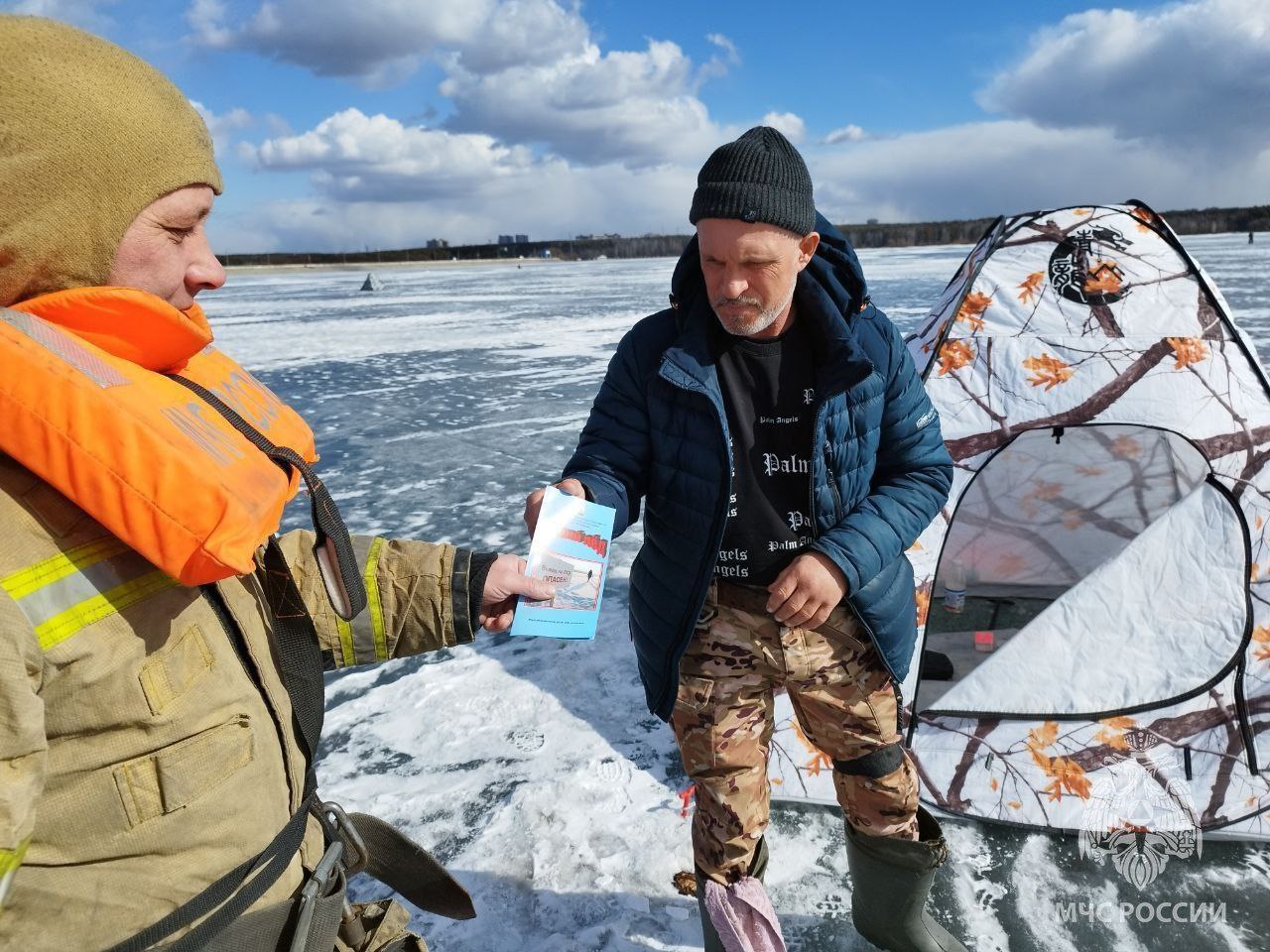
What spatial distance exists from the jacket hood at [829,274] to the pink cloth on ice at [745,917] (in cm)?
130

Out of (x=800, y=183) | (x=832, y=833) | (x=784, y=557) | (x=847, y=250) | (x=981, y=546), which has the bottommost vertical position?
(x=832, y=833)

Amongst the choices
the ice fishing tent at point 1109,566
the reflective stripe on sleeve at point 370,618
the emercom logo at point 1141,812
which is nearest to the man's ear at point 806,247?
the reflective stripe on sleeve at point 370,618

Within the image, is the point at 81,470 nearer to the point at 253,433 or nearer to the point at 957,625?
the point at 253,433

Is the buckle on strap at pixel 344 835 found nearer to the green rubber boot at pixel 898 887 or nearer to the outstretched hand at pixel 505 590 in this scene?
the outstretched hand at pixel 505 590

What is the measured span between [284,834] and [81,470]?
61 cm

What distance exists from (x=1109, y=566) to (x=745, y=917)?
1.69m

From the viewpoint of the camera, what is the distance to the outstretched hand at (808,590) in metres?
1.60

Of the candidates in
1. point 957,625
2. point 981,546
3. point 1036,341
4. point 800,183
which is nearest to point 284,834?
point 800,183

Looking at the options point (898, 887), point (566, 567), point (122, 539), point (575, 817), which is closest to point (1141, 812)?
point (898, 887)

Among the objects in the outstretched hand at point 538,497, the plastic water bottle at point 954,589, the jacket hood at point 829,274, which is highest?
the jacket hood at point 829,274

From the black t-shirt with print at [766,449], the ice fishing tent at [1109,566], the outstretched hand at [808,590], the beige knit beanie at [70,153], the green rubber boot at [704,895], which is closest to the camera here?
the beige knit beanie at [70,153]

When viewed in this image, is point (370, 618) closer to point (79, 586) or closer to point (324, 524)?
point (324, 524)

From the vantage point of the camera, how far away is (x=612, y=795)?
2594 millimetres

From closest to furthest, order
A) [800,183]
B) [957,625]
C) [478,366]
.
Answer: [800,183]
[957,625]
[478,366]
